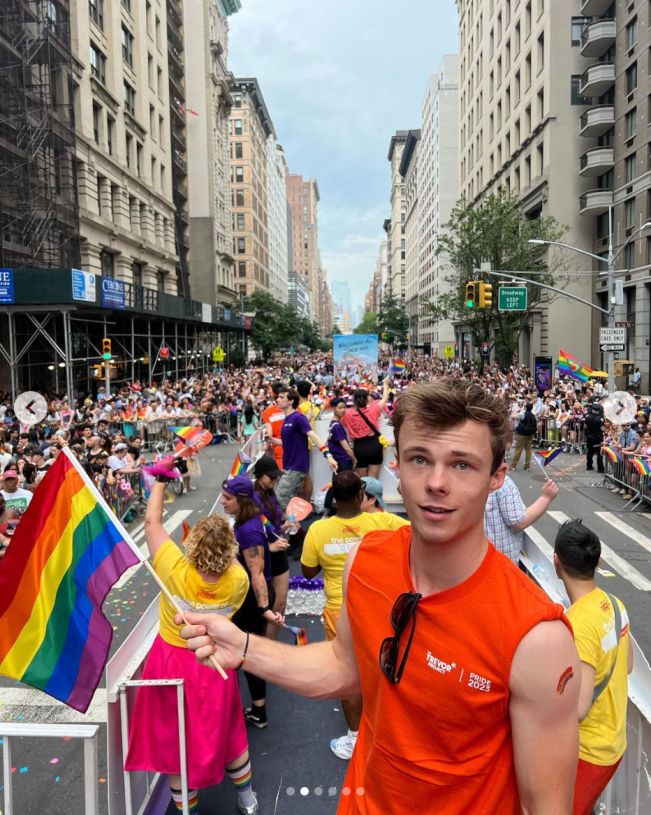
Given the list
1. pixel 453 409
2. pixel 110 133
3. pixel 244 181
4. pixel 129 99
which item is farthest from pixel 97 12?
pixel 244 181

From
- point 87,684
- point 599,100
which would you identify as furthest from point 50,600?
point 599,100

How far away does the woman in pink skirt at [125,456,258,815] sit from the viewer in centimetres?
348

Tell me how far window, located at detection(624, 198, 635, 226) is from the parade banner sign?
20471mm

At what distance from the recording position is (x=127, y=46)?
38031 millimetres

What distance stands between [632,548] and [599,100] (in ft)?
126

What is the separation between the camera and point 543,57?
1604 inches

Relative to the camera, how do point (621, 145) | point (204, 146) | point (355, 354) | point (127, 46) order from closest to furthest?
point (355, 354) < point (621, 145) < point (127, 46) < point (204, 146)

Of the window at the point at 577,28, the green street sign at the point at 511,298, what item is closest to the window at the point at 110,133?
the green street sign at the point at 511,298

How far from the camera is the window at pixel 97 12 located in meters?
32.5

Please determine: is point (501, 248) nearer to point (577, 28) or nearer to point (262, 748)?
point (577, 28)

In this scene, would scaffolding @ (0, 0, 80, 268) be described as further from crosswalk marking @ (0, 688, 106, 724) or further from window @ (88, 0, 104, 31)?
crosswalk marking @ (0, 688, 106, 724)

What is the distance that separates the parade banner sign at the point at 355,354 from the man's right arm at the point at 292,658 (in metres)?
22.5

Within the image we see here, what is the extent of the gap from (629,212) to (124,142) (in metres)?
30.8

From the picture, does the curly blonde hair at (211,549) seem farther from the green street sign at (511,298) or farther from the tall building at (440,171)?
the tall building at (440,171)
